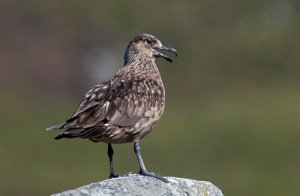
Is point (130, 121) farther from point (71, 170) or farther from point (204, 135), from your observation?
point (204, 135)

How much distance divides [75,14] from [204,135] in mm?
14665

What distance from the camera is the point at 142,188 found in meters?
13.1

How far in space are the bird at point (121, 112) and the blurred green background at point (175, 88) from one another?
15.6 metres

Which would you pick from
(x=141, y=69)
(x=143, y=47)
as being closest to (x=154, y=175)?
(x=141, y=69)

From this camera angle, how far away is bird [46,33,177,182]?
1366 centimetres

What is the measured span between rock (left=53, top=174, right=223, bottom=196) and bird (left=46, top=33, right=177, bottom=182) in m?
0.14

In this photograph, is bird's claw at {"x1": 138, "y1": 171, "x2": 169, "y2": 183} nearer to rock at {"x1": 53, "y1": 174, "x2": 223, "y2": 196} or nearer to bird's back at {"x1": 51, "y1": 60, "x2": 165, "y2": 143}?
rock at {"x1": 53, "y1": 174, "x2": 223, "y2": 196}

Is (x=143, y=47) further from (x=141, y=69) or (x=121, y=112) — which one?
(x=121, y=112)

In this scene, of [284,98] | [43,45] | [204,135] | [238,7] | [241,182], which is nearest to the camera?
[241,182]

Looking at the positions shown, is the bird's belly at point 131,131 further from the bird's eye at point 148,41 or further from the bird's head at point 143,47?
the bird's eye at point 148,41

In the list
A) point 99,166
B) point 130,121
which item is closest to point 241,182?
point 99,166

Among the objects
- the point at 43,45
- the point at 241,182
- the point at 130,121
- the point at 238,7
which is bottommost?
the point at 130,121

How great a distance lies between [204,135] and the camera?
36.3 meters

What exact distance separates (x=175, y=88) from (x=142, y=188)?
31.6m
